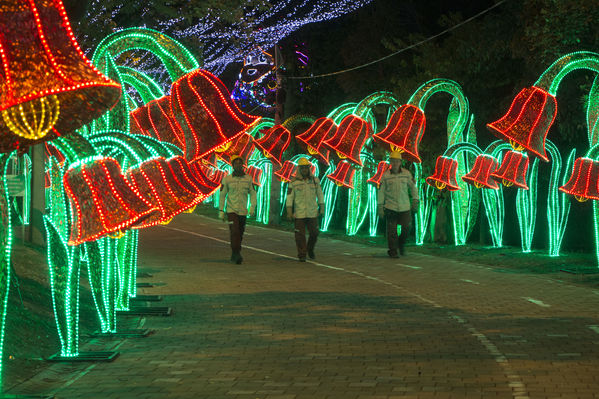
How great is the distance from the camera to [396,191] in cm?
1911

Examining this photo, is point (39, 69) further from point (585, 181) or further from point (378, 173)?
point (378, 173)

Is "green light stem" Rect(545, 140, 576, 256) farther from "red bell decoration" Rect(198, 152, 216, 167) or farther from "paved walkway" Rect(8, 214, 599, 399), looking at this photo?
"red bell decoration" Rect(198, 152, 216, 167)

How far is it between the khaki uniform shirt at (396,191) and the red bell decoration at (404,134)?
1.55 feet

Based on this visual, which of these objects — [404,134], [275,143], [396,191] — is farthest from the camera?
[275,143]

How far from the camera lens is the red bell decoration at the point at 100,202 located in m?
6.54

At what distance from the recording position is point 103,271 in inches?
385

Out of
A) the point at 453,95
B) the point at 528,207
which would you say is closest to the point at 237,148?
the point at 453,95

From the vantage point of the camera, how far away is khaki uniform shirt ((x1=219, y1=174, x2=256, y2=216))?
1791cm

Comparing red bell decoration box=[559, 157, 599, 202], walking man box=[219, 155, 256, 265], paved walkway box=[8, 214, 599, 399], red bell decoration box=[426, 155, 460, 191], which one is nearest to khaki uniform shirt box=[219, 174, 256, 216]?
walking man box=[219, 155, 256, 265]

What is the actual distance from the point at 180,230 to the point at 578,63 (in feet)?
56.5

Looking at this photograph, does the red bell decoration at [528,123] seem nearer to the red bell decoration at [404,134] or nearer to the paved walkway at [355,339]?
the paved walkway at [355,339]

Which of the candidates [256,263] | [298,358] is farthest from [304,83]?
[298,358]

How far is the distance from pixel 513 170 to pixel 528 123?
4.35 m

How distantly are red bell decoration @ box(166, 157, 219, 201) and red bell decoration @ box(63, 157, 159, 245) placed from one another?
2285mm
